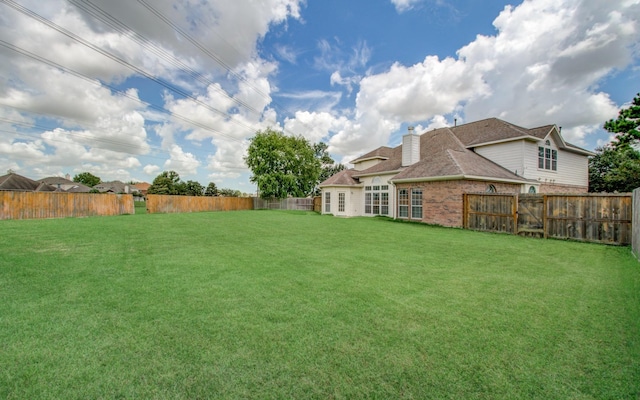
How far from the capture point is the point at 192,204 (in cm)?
2752

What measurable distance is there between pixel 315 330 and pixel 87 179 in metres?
91.5

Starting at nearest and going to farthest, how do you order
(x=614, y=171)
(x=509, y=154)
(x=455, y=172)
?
1. (x=455, y=172)
2. (x=509, y=154)
3. (x=614, y=171)

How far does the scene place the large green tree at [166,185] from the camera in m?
47.7

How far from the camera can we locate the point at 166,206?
2542 centimetres

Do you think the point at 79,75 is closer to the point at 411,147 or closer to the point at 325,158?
the point at 411,147

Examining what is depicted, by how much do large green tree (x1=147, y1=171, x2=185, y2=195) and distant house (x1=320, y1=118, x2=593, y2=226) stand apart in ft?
122

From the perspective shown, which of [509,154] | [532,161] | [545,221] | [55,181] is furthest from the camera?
[55,181]

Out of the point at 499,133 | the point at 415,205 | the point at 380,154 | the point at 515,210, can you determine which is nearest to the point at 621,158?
the point at 499,133

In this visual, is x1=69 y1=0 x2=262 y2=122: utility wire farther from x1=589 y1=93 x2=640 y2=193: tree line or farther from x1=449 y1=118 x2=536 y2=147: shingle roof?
x1=589 y1=93 x2=640 y2=193: tree line

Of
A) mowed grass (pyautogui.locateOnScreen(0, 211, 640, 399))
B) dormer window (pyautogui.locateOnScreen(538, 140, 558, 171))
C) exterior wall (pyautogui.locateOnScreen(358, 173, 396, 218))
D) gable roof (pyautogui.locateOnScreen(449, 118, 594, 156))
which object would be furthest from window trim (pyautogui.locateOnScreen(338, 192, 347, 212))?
mowed grass (pyautogui.locateOnScreen(0, 211, 640, 399))

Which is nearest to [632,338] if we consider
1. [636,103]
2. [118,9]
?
[636,103]

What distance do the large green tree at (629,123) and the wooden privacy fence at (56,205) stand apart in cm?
3193

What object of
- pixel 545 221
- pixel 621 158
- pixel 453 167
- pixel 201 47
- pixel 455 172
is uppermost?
pixel 201 47

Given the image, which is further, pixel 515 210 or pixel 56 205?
pixel 56 205
